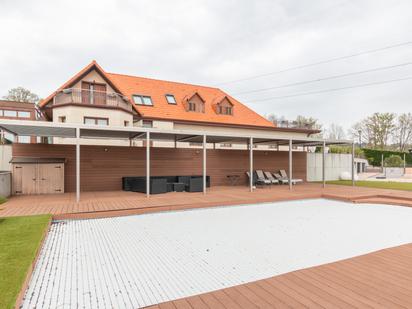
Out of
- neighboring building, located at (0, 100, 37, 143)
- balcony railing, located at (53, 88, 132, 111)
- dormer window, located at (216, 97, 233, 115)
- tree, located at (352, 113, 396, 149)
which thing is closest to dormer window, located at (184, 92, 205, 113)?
dormer window, located at (216, 97, 233, 115)

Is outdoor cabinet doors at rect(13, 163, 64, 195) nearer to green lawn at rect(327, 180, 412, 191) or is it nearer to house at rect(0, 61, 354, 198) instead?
house at rect(0, 61, 354, 198)

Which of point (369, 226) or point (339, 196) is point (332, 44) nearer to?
point (339, 196)

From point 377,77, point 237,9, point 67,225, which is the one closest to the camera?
point 67,225

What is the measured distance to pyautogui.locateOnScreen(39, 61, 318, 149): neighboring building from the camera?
14.4m

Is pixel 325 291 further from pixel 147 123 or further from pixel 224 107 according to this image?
pixel 224 107

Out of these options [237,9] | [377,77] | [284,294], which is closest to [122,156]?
[237,9]

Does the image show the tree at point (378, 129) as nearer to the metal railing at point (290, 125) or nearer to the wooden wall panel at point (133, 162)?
the metal railing at point (290, 125)

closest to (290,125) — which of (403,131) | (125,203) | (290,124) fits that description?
(290,124)

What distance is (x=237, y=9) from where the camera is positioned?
11.9 meters

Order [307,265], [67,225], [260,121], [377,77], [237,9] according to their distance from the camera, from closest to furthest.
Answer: [307,265], [67,225], [237,9], [377,77], [260,121]

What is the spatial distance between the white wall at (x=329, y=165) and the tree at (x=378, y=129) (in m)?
19.5

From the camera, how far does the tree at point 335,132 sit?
50156 mm

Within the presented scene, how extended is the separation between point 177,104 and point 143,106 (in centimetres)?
273

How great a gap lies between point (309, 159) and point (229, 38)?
9331 millimetres
